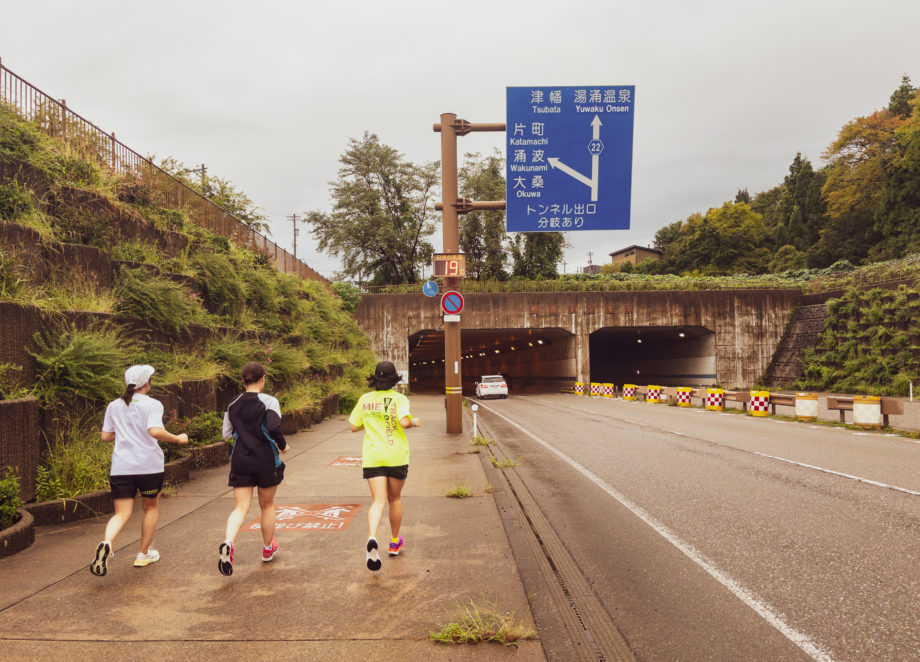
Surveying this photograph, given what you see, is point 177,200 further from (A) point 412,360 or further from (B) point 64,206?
(A) point 412,360

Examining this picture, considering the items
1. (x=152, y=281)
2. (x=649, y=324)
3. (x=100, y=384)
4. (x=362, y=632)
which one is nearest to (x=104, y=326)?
(x=100, y=384)

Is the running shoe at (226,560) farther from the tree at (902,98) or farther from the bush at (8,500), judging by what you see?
the tree at (902,98)

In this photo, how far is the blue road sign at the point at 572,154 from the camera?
46.4 feet

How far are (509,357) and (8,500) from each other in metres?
66.3

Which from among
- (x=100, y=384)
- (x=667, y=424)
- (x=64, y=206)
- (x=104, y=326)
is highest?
(x=64, y=206)

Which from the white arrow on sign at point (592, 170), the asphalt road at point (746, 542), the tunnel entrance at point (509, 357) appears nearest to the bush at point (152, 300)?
the asphalt road at point (746, 542)

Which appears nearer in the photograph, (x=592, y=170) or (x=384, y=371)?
(x=384, y=371)

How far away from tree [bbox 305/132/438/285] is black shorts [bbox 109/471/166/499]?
47.2 meters

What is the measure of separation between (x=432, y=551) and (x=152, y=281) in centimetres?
738

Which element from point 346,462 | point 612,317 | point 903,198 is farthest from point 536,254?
point 346,462

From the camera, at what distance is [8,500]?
18.1 ft

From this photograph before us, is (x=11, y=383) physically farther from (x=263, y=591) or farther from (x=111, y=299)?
(x=263, y=591)

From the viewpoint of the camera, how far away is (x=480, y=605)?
4.23m

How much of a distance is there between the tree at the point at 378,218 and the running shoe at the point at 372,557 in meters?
47.8
